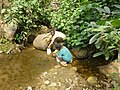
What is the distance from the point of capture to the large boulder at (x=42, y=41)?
5.02 metres

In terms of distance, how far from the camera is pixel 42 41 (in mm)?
5059

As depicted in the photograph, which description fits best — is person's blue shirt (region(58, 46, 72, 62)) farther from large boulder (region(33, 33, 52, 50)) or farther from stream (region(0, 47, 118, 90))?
large boulder (region(33, 33, 52, 50))

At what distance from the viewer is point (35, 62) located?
179 inches

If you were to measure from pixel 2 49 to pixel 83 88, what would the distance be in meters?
1.98

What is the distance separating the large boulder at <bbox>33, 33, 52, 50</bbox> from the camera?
502 cm

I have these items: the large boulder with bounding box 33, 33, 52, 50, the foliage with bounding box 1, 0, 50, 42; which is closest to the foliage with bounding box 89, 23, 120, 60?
the large boulder with bounding box 33, 33, 52, 50

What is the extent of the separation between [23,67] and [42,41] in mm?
907

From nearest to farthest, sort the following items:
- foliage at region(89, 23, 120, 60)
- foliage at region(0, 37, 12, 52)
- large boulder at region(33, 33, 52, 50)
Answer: foliage at region(89, 23, 120, 60)
foliage at region(0, 37, 12, 52)
large boulder at region(33, 33, 52, 50)

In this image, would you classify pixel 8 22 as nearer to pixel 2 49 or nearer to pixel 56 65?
pixel 2 49

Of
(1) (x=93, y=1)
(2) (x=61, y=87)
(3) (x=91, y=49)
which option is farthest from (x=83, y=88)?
(1) (x=93, y=1)

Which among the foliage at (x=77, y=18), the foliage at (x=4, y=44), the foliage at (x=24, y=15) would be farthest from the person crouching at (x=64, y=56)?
the foliage at (x=4, y=44)

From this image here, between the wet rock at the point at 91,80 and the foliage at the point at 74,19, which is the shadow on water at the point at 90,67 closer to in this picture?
the wet rock at the point at 91,80

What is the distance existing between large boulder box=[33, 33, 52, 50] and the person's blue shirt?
54cm

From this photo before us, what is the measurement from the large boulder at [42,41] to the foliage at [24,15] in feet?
0.84
